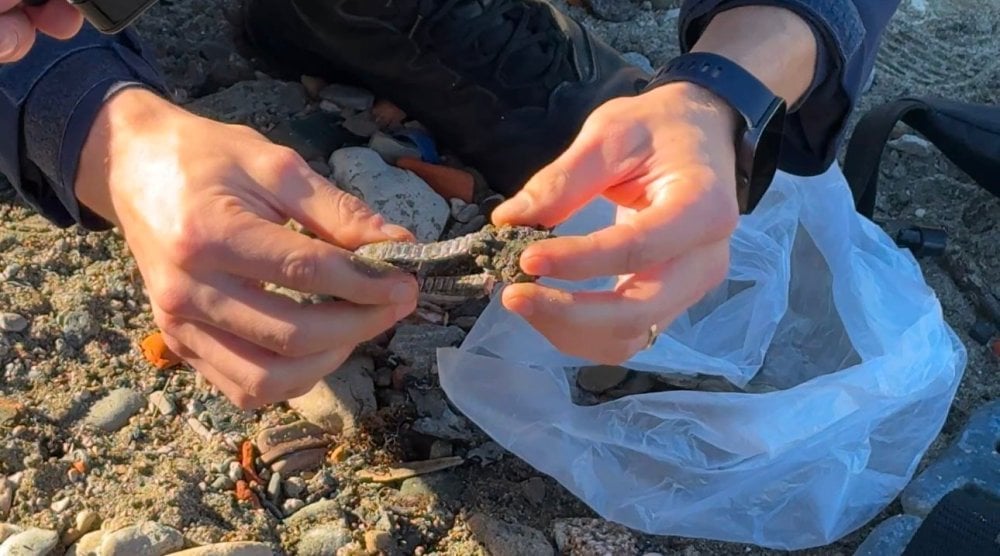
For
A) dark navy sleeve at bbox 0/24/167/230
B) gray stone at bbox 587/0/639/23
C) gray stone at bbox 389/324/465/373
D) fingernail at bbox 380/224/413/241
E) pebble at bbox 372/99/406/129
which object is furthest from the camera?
gray stone at bbox 587/0/639/23

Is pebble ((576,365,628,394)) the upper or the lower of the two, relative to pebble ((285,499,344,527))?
upper

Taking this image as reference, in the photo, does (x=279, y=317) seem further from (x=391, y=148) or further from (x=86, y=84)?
(x=391, y=148)

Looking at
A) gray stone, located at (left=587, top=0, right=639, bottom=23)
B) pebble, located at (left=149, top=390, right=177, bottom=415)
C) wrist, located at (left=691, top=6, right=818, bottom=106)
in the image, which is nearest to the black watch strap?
wrist, located at (left=691, top=6, right=818, bottom=106)

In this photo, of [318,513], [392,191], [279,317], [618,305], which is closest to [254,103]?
[392,191]

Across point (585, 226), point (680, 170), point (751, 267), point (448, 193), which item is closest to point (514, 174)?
point (448, 193)

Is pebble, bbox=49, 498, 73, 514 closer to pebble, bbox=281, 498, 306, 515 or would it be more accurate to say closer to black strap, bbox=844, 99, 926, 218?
pebble, bbox=281, 498, 306, 515

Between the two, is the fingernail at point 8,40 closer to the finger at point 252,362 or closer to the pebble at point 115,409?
the finger at point 252,362

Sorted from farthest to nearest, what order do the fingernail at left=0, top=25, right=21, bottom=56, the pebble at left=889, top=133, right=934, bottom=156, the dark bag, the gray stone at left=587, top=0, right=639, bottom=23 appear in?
the gray stone at left=587, top=0, right=639, bottom=23 < the pebble at left=889, top=133, right=934, bottom=156 < the dark bag < the fingernail at left=0, top=25, right=21, bottom=56

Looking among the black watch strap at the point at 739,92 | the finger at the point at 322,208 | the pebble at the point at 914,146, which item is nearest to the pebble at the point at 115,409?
the finger at the point at 322,208
